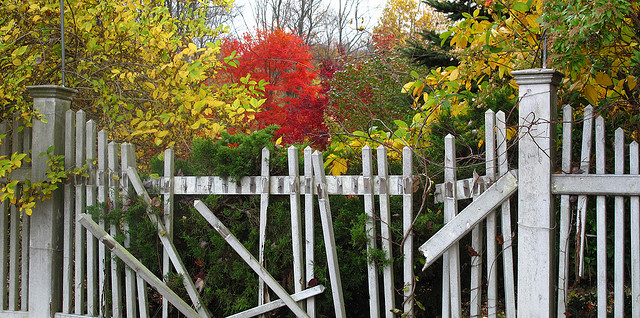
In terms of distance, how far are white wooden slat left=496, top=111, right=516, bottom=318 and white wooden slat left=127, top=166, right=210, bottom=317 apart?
6.31 ft

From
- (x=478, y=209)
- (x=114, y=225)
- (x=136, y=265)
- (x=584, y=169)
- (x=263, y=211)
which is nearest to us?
(x=584, y=169)

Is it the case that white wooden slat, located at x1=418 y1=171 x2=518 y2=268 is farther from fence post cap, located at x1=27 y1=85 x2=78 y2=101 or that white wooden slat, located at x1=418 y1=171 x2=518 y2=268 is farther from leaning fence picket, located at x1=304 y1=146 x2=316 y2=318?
fence post cap, located at x1=27 y1=85 x2=78 y2=101

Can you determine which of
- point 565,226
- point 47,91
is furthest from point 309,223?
point 47,91

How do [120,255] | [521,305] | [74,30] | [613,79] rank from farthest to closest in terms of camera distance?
[74,30] → [120,255] → [613,79] → [521,305]

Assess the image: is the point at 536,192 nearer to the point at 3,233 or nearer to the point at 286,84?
the point at 3,233

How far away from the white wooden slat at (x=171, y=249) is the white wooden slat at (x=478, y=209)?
158cm

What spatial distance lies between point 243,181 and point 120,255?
1022 mm

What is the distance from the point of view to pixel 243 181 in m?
3.42

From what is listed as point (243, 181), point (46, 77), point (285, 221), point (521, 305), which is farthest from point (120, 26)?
point (521, 305)

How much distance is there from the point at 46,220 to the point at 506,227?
3257 millimetres

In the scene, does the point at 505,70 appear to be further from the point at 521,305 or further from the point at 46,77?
the point at 46,77

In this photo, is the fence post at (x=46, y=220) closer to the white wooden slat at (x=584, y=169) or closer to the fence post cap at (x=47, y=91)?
the fence post cap at (x=47, y=91)

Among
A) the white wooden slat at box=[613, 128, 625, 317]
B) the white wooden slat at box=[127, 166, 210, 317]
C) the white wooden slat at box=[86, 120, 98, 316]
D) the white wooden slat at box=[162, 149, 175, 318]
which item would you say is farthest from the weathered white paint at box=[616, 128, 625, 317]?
the white wooden slat at box=[86, 120, 98, 316]

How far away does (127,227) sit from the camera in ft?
12.3
